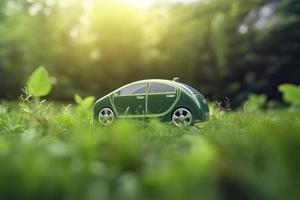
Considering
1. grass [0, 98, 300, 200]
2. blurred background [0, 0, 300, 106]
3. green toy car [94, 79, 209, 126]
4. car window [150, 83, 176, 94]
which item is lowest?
grass [0, 98, 300, 200]

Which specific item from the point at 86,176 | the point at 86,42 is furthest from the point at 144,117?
the point at 86,42

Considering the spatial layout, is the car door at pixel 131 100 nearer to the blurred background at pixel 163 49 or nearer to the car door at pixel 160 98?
the car door at pixel 160 98

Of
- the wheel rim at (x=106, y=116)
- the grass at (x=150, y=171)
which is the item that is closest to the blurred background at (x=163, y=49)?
the wheel rim at (x=106, y=116)

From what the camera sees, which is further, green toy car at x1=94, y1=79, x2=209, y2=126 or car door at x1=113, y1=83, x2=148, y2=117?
car door at x1=113, y1=83, x2=148, y2=117

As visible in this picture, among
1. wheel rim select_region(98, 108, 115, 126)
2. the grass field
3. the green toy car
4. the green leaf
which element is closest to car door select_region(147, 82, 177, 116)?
the green toy car

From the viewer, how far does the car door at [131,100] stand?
426 centimetres

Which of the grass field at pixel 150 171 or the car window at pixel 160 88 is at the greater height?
the car window at pixel 160 88

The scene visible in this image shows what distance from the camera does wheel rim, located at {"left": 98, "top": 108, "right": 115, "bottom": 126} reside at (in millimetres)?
4281

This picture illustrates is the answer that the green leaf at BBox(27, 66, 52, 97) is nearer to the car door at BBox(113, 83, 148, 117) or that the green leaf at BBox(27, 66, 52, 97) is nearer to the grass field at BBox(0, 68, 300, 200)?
the grass field at BBox(0, 68, 300, 200)

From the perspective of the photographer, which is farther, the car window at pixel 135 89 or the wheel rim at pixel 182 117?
the car window at pixel 135 89

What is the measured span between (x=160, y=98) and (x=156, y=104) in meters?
0.05

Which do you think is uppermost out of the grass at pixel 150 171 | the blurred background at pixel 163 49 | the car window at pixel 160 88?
the blurred background at pixel 163 49

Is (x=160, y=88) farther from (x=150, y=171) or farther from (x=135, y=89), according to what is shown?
(x=150, y=171)

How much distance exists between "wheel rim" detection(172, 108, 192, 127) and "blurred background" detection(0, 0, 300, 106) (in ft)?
41.8
